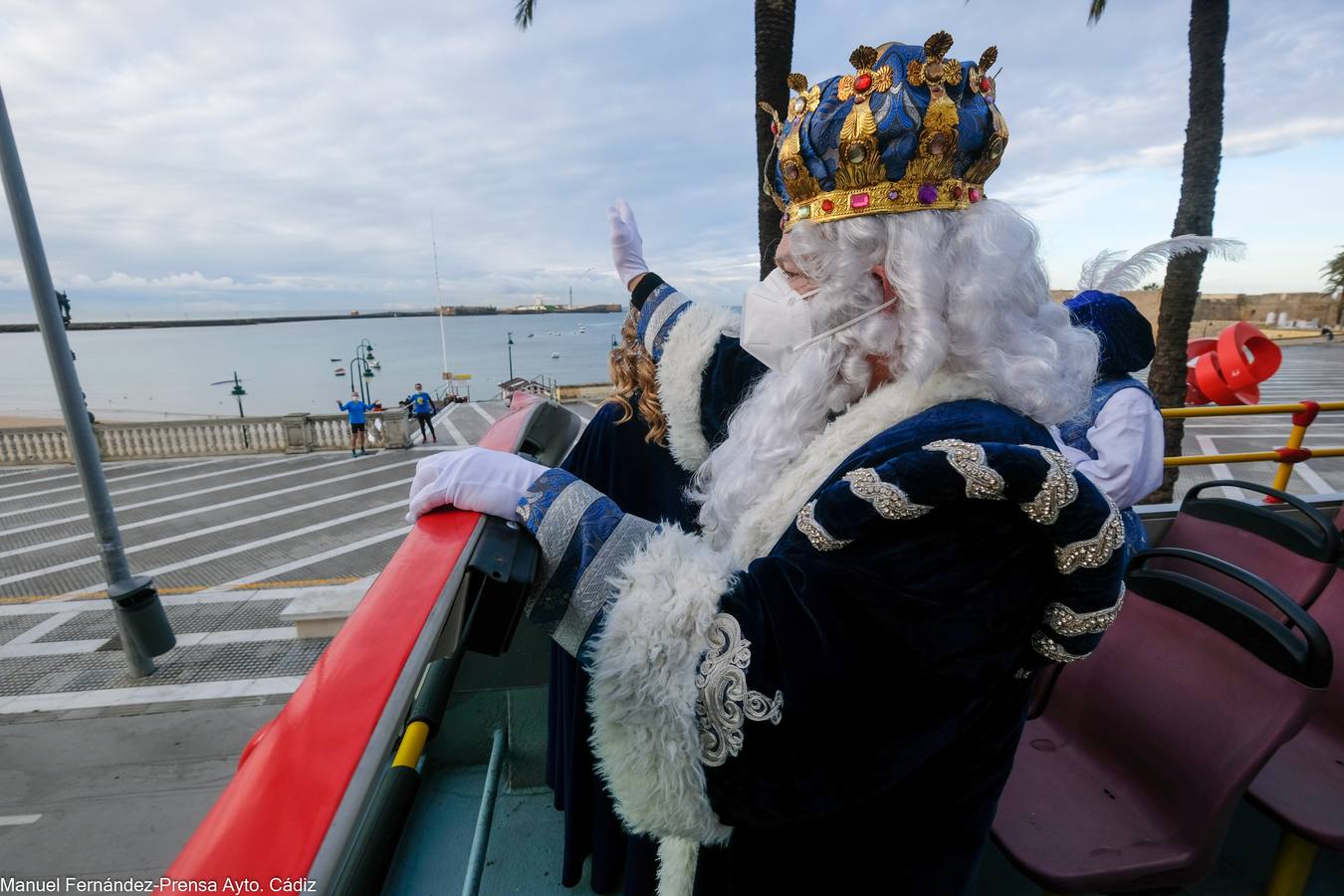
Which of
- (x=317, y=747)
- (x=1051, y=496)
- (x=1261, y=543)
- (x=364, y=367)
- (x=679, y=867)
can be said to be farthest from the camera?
(x=364, y=367)

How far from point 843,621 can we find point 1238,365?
31.4 ft

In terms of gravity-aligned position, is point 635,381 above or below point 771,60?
below

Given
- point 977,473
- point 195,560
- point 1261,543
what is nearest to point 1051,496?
point 977,473

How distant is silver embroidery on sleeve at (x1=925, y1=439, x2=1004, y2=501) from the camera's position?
2.72ft

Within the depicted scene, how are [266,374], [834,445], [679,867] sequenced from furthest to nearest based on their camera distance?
1. [266,374]
2. [679,867]
3. [834,445]

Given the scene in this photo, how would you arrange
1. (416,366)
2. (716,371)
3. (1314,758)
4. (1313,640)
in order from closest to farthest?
(1313,640) → (716,371) → (1314,758) → (416,366)

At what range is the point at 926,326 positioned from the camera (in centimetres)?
105

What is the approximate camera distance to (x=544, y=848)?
194 cm

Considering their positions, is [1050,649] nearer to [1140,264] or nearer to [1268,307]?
[1140,264]

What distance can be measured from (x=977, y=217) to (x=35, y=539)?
15530 millimetres

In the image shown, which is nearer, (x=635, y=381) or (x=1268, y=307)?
(x=635, y=381)

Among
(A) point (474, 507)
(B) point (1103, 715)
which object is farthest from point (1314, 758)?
(A) point (474, 507)

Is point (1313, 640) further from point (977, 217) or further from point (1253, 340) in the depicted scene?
point (1253, 340)

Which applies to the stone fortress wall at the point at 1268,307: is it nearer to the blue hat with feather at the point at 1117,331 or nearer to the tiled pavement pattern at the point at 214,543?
the tiled pavement pattern at the point at 214,543
